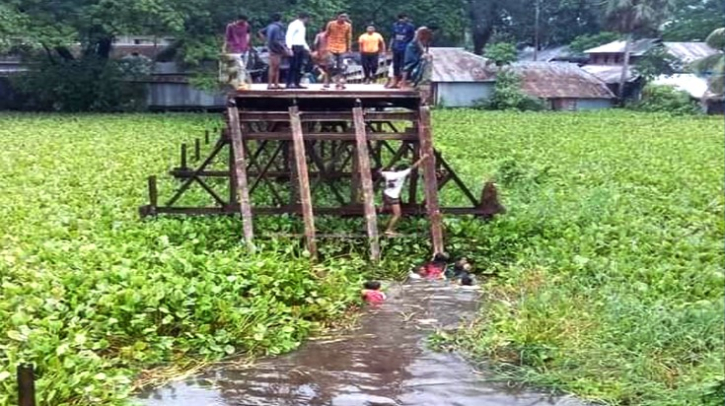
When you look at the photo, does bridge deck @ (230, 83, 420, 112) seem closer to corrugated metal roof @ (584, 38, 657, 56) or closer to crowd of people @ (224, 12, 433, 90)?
crowd of people @ (224, 12, 433, 90)

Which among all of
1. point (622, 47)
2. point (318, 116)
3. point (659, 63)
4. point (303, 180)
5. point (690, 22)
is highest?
point (690, 22)

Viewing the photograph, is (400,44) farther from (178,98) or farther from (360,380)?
(178,98)

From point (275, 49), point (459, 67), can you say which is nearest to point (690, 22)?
point (459, 67)

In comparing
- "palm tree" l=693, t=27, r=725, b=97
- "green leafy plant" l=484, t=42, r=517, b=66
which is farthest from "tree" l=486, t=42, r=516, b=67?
"palm tree" l=693, t=27, r=725, b=97

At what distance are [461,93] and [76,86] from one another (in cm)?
1763

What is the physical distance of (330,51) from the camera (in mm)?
14742

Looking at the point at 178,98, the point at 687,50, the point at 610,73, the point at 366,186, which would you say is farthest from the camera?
the point at 610,73

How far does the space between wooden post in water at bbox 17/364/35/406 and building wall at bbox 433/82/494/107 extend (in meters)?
37.8

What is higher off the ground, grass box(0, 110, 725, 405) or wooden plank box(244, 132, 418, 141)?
wooden plank box(244, 132, 418, 141)

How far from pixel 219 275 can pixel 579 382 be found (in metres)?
3.54

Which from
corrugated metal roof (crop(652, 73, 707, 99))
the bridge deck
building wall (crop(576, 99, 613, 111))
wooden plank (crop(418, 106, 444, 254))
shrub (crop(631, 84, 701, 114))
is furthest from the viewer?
building wall (crop(576, 99, 613, 111))

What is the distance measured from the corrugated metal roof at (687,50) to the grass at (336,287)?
2886cm

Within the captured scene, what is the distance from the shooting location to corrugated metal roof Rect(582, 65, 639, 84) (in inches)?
1772

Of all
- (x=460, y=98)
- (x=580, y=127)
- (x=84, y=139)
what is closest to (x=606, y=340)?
(x=84, y=139)
